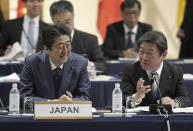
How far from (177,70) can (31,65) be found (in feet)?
4.07

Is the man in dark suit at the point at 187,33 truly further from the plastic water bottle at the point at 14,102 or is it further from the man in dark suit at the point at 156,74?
the plastic water bottle at the point at 14,102

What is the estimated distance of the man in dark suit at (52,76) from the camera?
4.26m

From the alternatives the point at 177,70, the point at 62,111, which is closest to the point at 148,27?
the point at 177,70

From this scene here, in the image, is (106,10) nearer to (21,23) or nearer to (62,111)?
(21,23)

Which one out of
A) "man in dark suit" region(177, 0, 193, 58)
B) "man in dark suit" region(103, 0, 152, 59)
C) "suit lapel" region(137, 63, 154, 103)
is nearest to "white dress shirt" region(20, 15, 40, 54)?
"man in dark suit" region(103, 0, 152, 59)

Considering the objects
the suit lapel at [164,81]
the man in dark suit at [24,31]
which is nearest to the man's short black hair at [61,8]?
the man in dark suit at [24,31]

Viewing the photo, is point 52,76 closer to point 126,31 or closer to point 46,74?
point 46,74

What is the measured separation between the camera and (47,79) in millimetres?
4309

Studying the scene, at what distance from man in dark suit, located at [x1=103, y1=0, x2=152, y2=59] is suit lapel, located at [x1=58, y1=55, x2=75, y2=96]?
3.19 meters

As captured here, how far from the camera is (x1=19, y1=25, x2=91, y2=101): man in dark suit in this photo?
14.0 ft

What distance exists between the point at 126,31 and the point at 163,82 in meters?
3.35

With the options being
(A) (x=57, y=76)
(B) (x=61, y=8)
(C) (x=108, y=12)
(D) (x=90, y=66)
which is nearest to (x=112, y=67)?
(D) (x=90, y=66)
